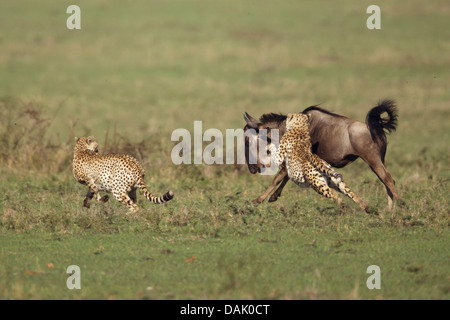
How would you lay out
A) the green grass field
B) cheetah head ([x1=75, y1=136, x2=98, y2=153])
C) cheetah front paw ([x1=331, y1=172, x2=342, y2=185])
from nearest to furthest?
1. the green grass field
2. cheetah front paw ([x1=331, y1=172, x2=342, y2=185])
3. cheetah head ([x1=75, y1=136, x2=98, y2=153])

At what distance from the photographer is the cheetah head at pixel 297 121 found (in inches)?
418

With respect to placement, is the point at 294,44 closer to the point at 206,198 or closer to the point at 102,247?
the point at 206,198

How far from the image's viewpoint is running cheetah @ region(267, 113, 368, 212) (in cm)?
969

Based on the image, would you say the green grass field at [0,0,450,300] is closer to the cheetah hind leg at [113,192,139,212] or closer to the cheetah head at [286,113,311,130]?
the cheetah hind leg at [113,192,139,212]

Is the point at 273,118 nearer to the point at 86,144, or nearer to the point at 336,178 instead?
the point at 336,178

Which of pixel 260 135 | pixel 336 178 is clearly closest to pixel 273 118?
pixel 260 135

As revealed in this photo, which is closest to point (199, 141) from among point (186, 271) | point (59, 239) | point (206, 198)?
point (206, 198)

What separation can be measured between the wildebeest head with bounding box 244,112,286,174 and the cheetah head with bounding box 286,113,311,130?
14.8 inches

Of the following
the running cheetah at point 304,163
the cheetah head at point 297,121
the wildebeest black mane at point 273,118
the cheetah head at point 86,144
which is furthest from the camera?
the wildebeest black mane at point 273,118

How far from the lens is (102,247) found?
28.3 ft

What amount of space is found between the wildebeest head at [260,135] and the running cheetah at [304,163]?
19.2 inches

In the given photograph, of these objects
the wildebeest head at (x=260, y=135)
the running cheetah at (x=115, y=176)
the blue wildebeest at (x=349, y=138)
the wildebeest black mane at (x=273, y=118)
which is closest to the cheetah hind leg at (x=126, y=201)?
the running cheetah at (x=115, y=176)

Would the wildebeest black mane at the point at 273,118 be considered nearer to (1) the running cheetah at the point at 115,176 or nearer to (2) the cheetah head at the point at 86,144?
(1) the running cheetah at the point at 115,176

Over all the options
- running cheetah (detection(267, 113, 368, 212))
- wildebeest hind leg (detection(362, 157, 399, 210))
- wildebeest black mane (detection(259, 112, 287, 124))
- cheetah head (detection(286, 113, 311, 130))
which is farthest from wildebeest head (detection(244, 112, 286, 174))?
wildebeest hind leg (detection(362, 157, 399, 210))
